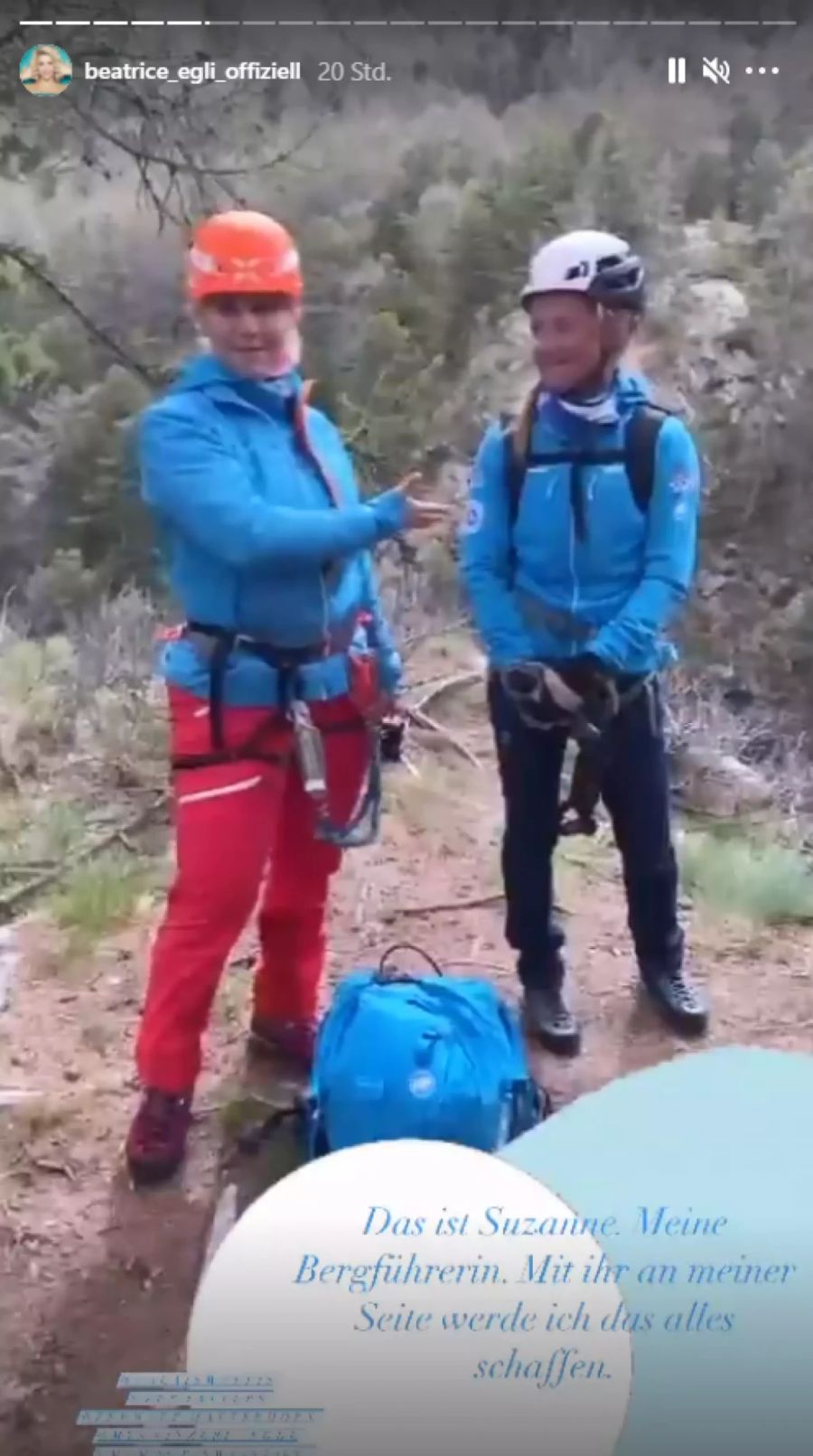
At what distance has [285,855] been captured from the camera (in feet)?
4.78

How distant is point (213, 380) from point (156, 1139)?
2.18 ft

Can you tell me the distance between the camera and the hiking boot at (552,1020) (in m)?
1.46

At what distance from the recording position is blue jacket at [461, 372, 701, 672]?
1345 millimetres

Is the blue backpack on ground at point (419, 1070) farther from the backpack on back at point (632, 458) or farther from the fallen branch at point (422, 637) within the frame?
the backpack on back at point (632, 458)

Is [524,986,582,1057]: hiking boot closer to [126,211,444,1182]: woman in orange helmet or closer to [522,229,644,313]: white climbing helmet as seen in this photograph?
[126,211,444,1182]: woman in orange helmet

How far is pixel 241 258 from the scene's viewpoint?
1.23 meters

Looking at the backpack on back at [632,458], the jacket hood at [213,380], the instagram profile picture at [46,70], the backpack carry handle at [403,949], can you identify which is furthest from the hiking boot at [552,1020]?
the instagram profile picture at [46,70]

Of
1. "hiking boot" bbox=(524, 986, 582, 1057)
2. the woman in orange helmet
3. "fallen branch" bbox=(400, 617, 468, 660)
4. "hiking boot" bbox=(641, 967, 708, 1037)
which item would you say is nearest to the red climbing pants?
the woman in orange helmet

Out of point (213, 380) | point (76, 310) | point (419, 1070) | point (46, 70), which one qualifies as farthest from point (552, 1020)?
point (46, 70)

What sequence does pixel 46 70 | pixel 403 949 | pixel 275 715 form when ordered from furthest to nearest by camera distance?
pixel 403 949 < pixel 275 715 < pixel 46 70

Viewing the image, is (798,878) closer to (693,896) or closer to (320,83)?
(693,896)

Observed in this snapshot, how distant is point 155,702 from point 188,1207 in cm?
45
